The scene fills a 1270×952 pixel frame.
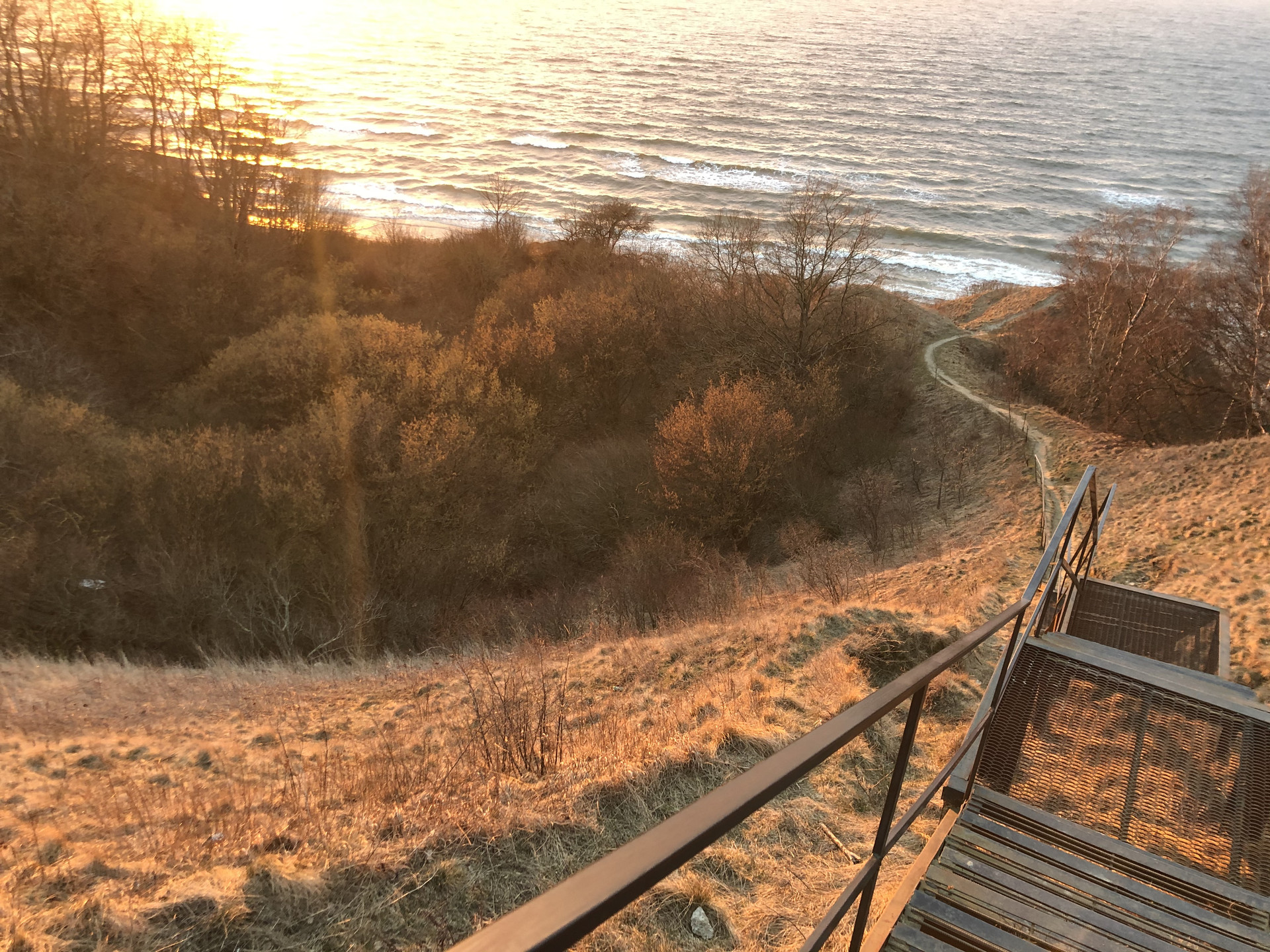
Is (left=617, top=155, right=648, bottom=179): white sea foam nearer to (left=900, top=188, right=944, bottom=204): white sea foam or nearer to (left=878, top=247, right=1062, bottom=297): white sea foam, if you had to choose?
(left=900, top=188, right=944, bottom=204): white sea foam

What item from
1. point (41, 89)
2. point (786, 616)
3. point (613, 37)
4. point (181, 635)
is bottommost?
point (181, 635)

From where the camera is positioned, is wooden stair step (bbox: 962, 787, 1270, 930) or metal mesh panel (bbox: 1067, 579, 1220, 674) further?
metal mesh panel (bbox: 1067, 579, 1220, 674)

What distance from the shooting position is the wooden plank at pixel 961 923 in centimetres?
273

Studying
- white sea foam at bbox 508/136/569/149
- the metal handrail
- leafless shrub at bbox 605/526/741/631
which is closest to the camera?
the metal handrail

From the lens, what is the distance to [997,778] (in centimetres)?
388

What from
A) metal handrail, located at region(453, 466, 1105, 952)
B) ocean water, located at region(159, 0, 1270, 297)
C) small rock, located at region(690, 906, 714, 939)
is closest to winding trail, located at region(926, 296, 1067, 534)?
ocean water, located at region(159, 0, 1270, 297)

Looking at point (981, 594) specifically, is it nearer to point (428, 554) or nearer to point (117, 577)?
point (428, 554)

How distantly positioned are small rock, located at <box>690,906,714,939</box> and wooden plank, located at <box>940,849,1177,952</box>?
1543mm

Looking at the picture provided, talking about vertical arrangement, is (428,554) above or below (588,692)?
below

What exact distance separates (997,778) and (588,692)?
20.5 feet

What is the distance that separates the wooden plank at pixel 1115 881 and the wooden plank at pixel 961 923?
1.83ft

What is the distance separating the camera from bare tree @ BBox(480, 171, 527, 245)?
39594 millimetres

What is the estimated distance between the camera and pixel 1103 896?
10.0 ft

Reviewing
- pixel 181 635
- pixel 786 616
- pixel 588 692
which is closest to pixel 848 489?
pixel 786 616
